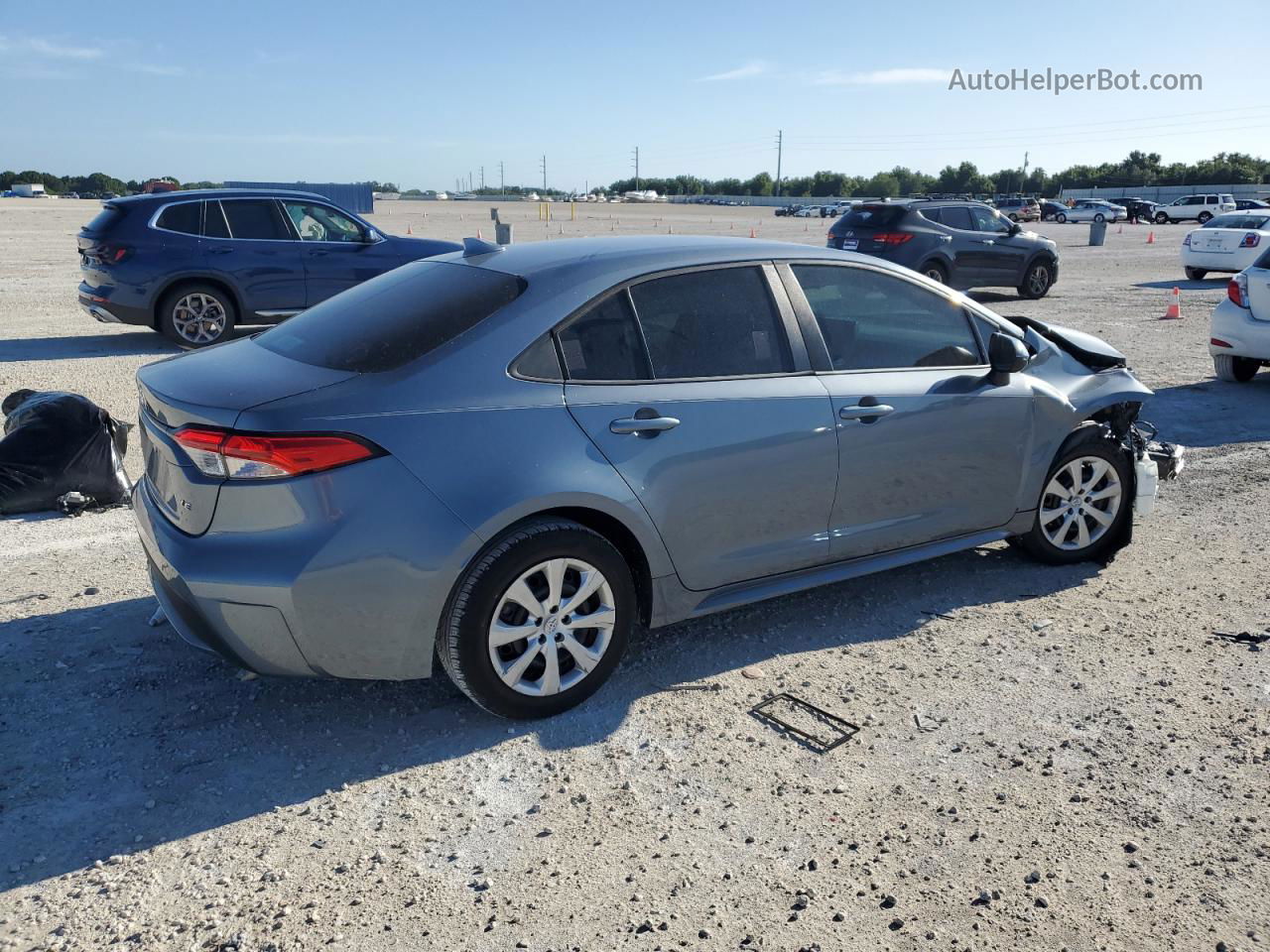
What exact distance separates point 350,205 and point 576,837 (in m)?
63.6

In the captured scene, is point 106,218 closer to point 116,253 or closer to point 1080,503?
point 116,253

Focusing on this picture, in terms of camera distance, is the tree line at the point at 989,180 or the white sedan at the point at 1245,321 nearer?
the white sedan at the point at 1245,321

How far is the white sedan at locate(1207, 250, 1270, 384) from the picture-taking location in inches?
381

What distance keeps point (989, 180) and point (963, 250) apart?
11026cm

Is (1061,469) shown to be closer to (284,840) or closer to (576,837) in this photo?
(576,837)

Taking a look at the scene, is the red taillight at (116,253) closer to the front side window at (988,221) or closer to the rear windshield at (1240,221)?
the front side window at (988,221)

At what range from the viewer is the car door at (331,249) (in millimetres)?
11906

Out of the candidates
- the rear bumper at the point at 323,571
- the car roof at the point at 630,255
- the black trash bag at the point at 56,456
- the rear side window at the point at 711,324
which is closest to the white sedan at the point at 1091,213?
the car roof at the point at 630,255

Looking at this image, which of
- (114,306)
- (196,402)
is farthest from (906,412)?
(114,306)

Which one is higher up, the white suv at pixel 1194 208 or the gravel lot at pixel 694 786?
the white suv at pixel 1194 208

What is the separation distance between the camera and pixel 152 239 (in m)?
11.2

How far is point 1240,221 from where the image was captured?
2217cm

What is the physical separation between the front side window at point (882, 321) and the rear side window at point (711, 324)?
0.25 metres

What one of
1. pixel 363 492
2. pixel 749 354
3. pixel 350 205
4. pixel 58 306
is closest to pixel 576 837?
pixel 363 492
